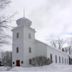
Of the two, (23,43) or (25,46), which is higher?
(23,43)

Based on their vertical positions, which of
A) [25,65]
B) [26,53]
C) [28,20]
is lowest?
[25,65]

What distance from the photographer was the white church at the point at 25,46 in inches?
1373

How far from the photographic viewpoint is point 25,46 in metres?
35.1

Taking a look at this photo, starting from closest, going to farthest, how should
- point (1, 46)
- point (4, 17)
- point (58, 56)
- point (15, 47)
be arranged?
point (4, 17) → point (1, 46) → point (15, 47) → point (58, 56)

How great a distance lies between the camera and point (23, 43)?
35000 millimetres

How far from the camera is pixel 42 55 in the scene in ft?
117

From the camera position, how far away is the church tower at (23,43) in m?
34.8

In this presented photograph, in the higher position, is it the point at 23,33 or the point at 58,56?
the point at 23,33

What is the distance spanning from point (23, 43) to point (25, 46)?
2.28 ft

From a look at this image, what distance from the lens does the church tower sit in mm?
34781

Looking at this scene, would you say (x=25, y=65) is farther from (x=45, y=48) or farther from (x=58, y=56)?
(x=58, y=56)

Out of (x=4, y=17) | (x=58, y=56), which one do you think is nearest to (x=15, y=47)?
(x=58, y=56)

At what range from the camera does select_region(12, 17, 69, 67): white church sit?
114 feet

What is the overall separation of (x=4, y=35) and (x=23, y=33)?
1724cm
